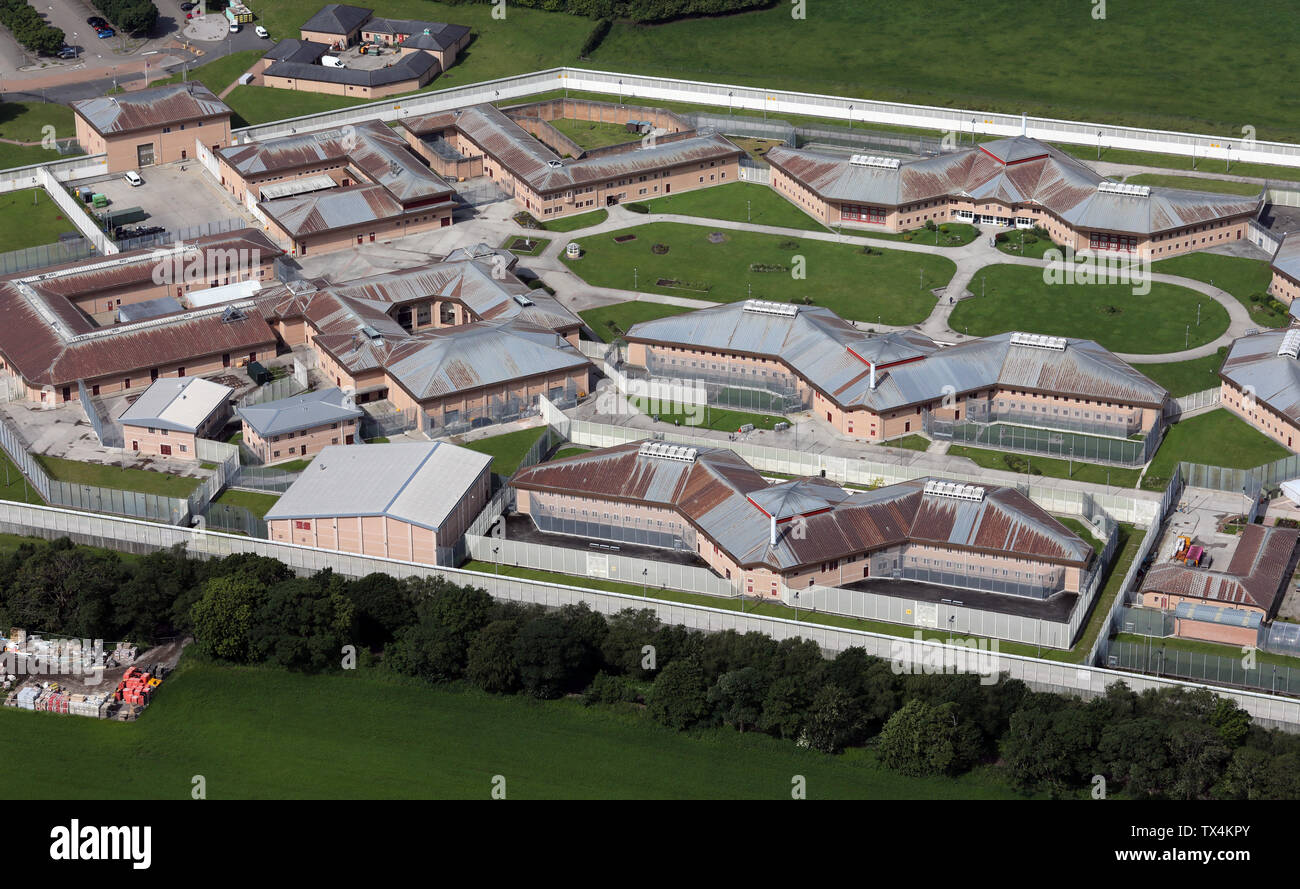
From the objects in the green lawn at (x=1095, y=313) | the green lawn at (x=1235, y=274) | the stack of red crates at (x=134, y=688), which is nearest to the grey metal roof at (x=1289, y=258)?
the green lawn at (x=1235, y=274)

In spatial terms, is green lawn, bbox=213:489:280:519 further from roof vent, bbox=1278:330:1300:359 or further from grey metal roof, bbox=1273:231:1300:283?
grey metal roof, bbox=1273:231:1300:283

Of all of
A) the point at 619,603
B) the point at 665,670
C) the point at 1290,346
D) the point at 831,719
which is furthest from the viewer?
the point at 1290,346

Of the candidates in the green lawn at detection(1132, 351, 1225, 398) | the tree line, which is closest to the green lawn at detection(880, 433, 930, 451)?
the green lawn at detection(1132, 351, 1225, 398)

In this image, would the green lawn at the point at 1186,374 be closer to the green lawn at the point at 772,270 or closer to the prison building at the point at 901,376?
the prison building at the point at 901,376

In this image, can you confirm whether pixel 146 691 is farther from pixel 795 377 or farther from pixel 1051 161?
pixel 1051 161

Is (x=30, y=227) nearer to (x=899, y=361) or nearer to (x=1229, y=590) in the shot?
(x=899, y=361)

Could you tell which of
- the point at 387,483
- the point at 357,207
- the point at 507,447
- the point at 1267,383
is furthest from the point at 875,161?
the point at 387,483
